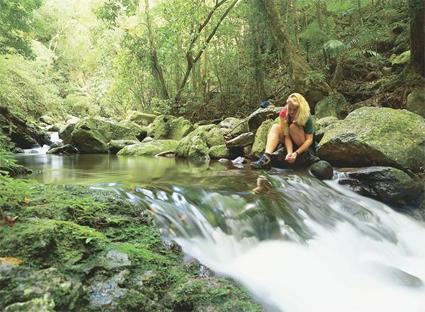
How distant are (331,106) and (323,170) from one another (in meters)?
3.93

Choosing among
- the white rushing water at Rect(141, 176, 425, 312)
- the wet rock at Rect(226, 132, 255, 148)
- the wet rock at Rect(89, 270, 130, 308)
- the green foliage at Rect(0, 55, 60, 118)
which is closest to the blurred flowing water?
the white rushing water at Rect(141, 176, 425, 312)

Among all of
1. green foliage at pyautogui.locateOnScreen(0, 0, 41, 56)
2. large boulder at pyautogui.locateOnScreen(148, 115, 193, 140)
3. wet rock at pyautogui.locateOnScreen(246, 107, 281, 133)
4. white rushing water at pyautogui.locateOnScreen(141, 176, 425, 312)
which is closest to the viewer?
white rushing water at pyautogui.locateOnScreen(141, 176, 425, 312)

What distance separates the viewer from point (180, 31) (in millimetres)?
13094

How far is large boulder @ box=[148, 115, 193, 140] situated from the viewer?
12.4 metres

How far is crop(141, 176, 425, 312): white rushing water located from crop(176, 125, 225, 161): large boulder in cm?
468

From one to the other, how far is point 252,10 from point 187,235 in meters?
9.65

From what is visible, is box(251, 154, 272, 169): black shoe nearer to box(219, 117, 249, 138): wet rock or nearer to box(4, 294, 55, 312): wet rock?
box(219, 117, 249, 138): wet rock

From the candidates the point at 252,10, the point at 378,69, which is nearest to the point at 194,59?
the point at 252,10

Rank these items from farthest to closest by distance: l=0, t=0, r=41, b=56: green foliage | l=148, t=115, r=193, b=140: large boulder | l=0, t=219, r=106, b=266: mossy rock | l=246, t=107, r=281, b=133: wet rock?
l=148, t=115, r=193, b=140: large boulder, l=0, t=0, r=41, b=56: green foliage, l=246, t=107, r=281, b=133: wet rock, l=0, t=219, r=106, b=266: mossy rock

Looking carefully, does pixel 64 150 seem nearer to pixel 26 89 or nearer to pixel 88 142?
pixel 88 142

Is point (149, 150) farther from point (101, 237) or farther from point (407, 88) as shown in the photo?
point (101, 237)

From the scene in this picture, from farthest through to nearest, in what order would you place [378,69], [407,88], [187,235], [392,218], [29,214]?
[378,69] < [407,88] < [392,218] < [187,235] < [29,214]

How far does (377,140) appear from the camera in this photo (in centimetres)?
570

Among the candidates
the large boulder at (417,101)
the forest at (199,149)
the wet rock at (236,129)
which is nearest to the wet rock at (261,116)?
the forest at (199,149)
